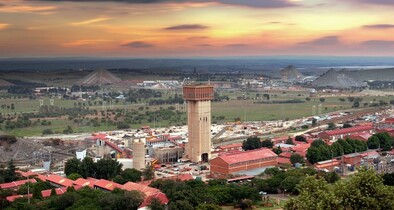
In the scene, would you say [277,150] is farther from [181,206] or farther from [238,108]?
[238,108]

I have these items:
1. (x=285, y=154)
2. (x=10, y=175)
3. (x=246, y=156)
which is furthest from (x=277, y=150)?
(x=10, y=175)

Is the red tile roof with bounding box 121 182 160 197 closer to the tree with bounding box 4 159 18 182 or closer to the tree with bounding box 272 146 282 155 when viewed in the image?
the tree with bounding box 4 159 18 182

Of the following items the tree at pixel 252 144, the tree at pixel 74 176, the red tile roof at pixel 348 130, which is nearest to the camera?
the tree at pixel 74 176

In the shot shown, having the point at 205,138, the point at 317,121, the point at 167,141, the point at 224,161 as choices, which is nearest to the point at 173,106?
the point at 317,121

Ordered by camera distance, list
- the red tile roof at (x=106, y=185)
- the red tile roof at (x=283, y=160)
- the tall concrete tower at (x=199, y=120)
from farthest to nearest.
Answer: the tall concrete tower at (x=199, y=120), the red tile roof at (x=283, y=160), the red tile roof at (x=106, y=185)

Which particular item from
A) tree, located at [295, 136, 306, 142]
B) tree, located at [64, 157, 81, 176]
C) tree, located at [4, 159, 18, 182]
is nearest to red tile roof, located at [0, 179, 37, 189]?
Result: tree, located at [4, 159, 18, 182]

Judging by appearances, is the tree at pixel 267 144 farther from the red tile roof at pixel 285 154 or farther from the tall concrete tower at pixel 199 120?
the tall concrete tower at pixel 199 120

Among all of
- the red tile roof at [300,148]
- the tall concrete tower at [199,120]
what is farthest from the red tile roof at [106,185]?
the red tile roof at [300,148]

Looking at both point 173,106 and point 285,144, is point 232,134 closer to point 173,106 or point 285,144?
point 285,144
